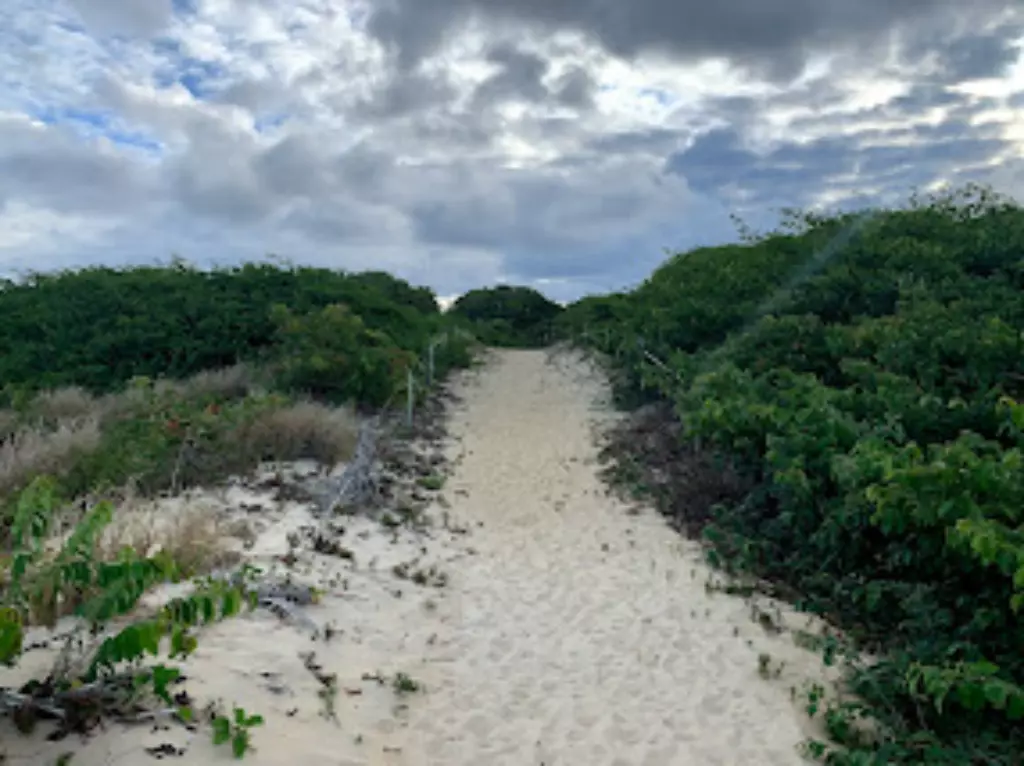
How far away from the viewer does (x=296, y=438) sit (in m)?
12.5

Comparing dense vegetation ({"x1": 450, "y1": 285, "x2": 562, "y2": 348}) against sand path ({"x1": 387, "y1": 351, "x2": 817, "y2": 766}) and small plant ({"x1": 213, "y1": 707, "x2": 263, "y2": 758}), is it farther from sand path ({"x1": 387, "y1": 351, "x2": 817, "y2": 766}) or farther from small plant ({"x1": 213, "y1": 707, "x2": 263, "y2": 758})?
small plant ({"x1": 213, "y1": 707, "x2": 263, "y2": 758})

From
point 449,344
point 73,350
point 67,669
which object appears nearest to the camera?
point 67,669

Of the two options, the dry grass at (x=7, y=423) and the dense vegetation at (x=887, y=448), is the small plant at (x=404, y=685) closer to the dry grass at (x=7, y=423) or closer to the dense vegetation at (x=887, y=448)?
the dense vegetation at (x=887, y=448)

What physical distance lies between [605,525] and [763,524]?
205 centimetres

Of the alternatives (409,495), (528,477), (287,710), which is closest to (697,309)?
(528,477)

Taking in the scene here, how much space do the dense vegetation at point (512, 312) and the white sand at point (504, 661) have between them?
26.2 meters

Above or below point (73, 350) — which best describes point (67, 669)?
below

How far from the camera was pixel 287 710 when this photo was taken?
17.7 ft

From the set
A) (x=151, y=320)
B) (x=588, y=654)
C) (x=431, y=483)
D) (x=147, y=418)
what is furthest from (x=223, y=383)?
(x=588, y=654)

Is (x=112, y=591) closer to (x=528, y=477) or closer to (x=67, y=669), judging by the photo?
(x=67, y=669)

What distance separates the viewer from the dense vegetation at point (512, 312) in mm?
37562

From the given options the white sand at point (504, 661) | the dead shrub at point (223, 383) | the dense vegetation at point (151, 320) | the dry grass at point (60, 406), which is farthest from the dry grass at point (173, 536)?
the dense vegetation at point (151, 320)

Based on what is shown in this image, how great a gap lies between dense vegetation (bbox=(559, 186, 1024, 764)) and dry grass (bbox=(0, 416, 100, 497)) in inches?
285

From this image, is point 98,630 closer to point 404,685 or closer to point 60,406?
point 404,685
